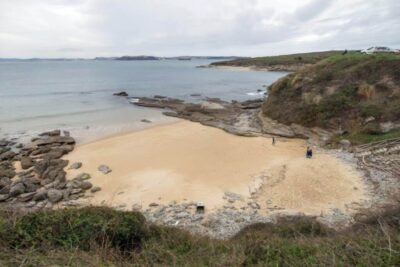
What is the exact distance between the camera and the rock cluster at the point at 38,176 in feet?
51.5

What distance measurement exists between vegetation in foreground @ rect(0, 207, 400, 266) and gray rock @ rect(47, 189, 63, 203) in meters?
8.42

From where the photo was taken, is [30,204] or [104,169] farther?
[104,169]

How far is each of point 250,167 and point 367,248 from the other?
13.6 metres

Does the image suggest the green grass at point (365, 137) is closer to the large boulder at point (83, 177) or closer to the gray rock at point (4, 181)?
the large boulder at point (83, 177)

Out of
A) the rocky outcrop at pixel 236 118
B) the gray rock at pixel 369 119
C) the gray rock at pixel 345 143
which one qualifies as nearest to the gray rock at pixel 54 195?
the rocky outcrop at pixel 236 118

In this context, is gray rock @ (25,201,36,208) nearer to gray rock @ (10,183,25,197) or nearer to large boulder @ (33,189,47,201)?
large boulder @ (33,189,47,201)

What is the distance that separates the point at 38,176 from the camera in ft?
61.5

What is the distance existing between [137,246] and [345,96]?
2489cm

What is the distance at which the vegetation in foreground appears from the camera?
17.3ft

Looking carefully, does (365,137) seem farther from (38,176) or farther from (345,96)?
(38,176)

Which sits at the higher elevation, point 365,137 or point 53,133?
point 365,137

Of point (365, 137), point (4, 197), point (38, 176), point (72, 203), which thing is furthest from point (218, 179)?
point (365, 137)

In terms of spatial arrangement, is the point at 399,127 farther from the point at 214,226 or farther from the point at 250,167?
the point at 214,226

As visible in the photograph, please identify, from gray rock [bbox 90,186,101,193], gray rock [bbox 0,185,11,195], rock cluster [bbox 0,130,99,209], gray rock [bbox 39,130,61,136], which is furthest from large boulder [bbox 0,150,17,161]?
gray rock [bbox 90,186,101,193]
